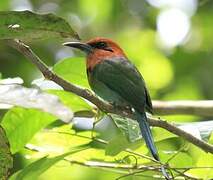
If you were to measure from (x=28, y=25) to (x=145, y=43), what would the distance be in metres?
4.07

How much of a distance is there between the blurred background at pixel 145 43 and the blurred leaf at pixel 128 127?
2.67 m

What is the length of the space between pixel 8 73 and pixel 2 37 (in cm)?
345

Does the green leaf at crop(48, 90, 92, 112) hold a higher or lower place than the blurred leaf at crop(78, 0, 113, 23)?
higher

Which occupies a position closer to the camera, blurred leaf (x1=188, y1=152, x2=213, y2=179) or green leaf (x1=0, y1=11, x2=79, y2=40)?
green leaf (x1=0, y1=11, x2=79, y2=40)

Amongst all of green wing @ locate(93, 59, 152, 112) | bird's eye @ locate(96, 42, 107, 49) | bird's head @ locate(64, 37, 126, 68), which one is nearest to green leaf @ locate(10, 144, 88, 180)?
green wing @ locate(93, 59, 152, 112)

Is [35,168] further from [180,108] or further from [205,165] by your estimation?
[180,108]

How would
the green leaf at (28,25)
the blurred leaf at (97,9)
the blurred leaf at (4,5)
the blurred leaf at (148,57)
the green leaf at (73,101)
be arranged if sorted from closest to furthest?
1. the green leaf at (28,25)
2. the green leaf at (73,101)
3. the blurred leaf at (4,5)
4. the blurred leaf at (148,57)
5. the blurred leaf at (97,9)

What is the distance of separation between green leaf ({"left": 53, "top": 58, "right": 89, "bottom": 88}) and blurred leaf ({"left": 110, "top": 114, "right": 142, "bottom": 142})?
0.76ft

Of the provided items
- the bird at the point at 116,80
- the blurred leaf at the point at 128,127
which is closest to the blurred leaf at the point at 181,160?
the blurred leaf at the point at 128,127

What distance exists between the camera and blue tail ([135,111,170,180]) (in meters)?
2.27

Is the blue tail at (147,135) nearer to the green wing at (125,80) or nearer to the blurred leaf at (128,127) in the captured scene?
the blurred leaf at (128,127)

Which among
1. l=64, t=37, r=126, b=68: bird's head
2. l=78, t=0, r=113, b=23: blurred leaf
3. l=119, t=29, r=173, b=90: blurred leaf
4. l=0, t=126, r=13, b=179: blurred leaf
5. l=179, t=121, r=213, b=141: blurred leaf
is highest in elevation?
l=0, t=126, r=13, b=179: blurred leaf

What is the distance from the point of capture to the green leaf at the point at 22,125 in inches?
93.9

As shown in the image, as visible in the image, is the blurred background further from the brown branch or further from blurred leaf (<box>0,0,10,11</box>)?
the brown branch
